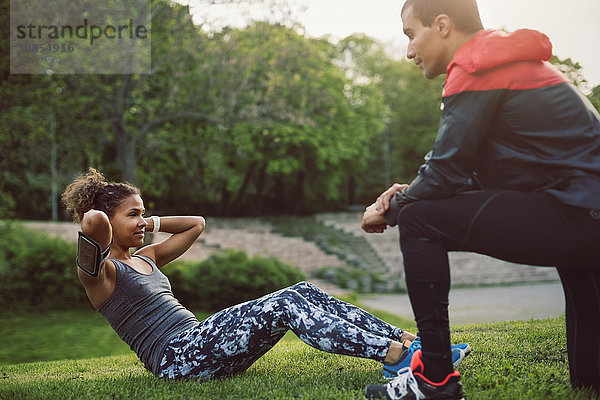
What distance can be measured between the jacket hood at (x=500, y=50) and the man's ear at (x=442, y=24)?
121 millimetres

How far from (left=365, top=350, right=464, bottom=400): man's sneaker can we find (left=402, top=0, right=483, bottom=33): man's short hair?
1.27 meters

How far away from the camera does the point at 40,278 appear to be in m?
12.7

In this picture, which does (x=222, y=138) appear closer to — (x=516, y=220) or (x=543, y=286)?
(x=543, y=286)

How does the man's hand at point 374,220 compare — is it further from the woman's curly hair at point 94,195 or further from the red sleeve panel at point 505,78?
the woman's curly hair at point 94,195

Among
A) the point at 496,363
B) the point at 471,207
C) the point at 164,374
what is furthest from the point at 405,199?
the point at 164,374

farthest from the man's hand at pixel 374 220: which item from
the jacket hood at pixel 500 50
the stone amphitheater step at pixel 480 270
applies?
the stone amphitheater step at pixel 480 270

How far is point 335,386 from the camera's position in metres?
2.84

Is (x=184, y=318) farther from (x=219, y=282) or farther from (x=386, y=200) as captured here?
(x=219, y=282)

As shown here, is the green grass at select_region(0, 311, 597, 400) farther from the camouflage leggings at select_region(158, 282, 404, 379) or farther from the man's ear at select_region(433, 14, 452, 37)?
the man's ear at select_region(433, 14, 452, 37)

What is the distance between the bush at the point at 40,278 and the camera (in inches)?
494

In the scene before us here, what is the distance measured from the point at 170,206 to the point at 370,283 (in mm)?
16305

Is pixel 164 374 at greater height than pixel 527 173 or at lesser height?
lesser

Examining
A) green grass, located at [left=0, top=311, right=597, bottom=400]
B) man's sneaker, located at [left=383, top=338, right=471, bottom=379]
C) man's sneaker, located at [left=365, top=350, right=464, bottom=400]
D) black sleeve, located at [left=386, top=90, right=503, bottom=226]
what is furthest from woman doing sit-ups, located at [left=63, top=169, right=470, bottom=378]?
→ black sleeve, located at [left=386, top=90, right=503, bottom=226]

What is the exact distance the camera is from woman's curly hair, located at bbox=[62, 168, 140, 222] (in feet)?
10.7
